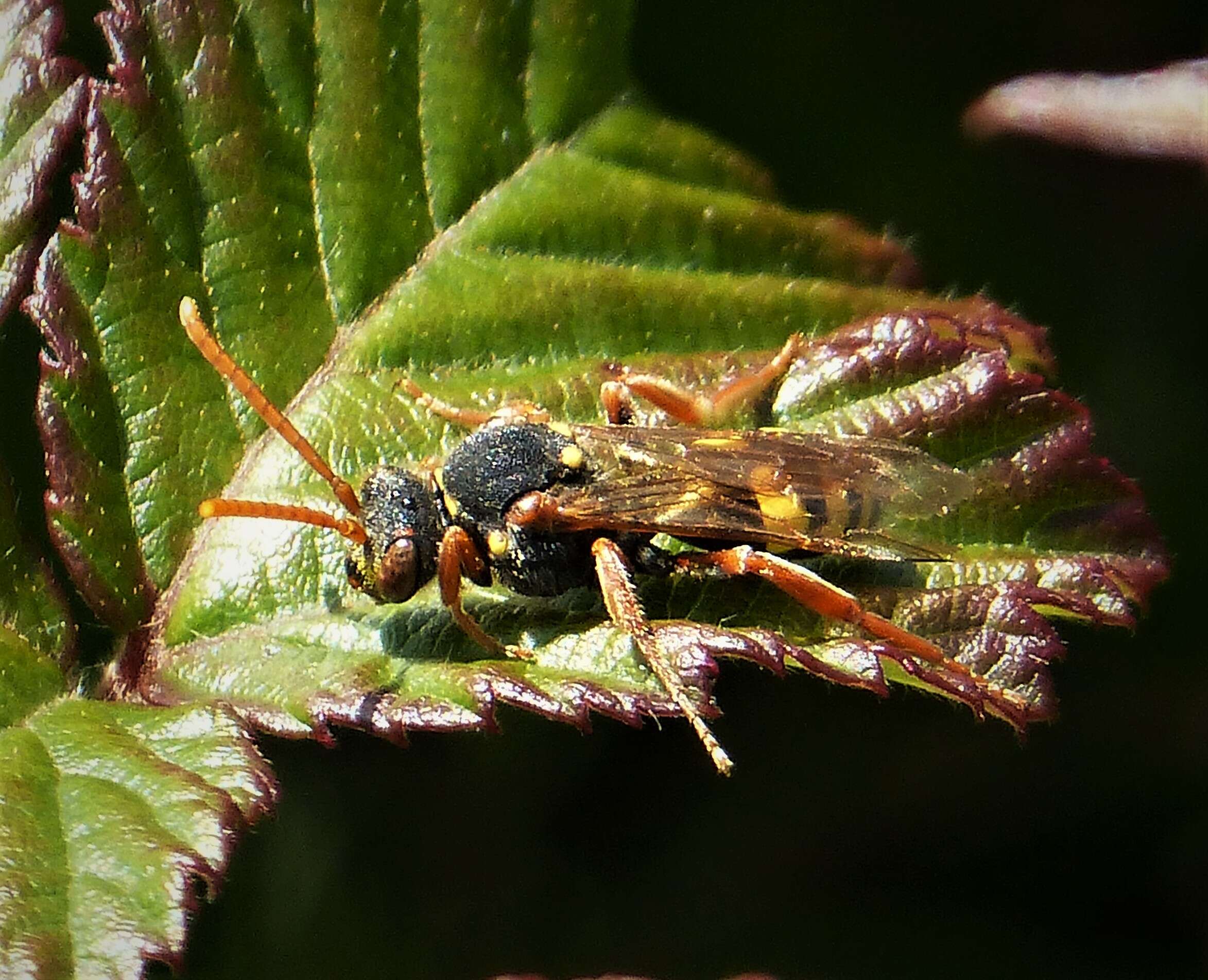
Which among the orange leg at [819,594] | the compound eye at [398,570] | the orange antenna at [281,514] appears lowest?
the orange leg at [819,594]

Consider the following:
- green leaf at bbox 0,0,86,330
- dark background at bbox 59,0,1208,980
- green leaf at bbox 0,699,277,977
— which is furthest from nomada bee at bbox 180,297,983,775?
dark background at bbox 59,0,1208,980

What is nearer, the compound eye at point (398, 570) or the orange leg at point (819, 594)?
the orange leg at point (819, 594)

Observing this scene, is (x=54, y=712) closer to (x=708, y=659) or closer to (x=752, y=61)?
(x=708, y=659)

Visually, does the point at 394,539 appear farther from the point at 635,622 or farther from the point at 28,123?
the point at 28,123

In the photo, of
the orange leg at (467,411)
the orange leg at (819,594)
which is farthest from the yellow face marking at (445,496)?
the orange leg at (819,594)

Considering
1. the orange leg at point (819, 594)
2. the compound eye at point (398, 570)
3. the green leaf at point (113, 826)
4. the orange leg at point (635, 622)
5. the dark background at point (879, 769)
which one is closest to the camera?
the green leaf at point (113, 826)

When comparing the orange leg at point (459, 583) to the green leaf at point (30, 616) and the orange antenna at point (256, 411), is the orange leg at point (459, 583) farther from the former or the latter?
the green leaf at point (30, 616)

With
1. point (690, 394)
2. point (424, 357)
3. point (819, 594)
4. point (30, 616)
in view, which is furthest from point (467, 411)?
point (30, 616)
